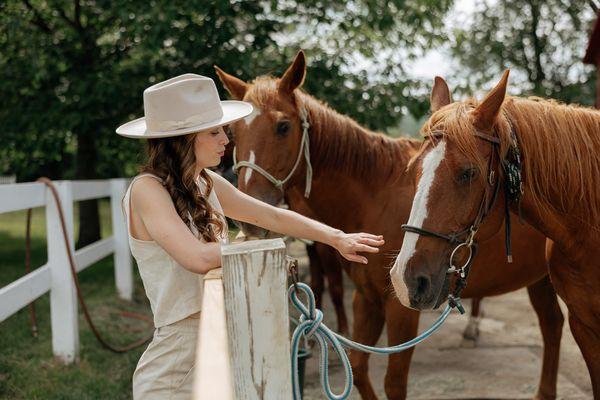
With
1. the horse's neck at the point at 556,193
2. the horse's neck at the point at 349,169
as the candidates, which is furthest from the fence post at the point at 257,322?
the horse's neck at the point at 349,169

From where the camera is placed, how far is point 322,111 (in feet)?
11.9

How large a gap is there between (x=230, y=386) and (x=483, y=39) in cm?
2066

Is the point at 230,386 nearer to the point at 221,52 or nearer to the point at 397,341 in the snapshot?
the point at 397,341

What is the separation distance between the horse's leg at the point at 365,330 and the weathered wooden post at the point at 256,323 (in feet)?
7.67

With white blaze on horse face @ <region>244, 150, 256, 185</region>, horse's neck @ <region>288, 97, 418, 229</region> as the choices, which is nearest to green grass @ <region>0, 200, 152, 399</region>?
white blaze on horse face @ <region>244, 150, 256, 185</region>

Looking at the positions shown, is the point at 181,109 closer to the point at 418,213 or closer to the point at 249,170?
the point at 418,213

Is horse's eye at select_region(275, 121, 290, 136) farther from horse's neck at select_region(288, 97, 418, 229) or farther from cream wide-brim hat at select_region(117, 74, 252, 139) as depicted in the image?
cream wide-brim hat at select_region(117, 74, 252, 139)

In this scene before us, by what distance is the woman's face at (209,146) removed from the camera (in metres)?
1.92

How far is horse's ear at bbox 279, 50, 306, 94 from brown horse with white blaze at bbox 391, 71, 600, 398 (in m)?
1.36

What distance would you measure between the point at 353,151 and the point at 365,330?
3.51 feet

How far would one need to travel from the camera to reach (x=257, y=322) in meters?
1.22

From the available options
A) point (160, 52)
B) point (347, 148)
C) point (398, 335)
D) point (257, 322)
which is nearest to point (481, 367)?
point (398, 335)

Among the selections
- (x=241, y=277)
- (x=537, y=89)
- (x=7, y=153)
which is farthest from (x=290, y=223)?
(x=537, y=89)

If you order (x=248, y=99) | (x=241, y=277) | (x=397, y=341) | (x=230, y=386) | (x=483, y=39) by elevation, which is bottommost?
(x=397, y=341)
